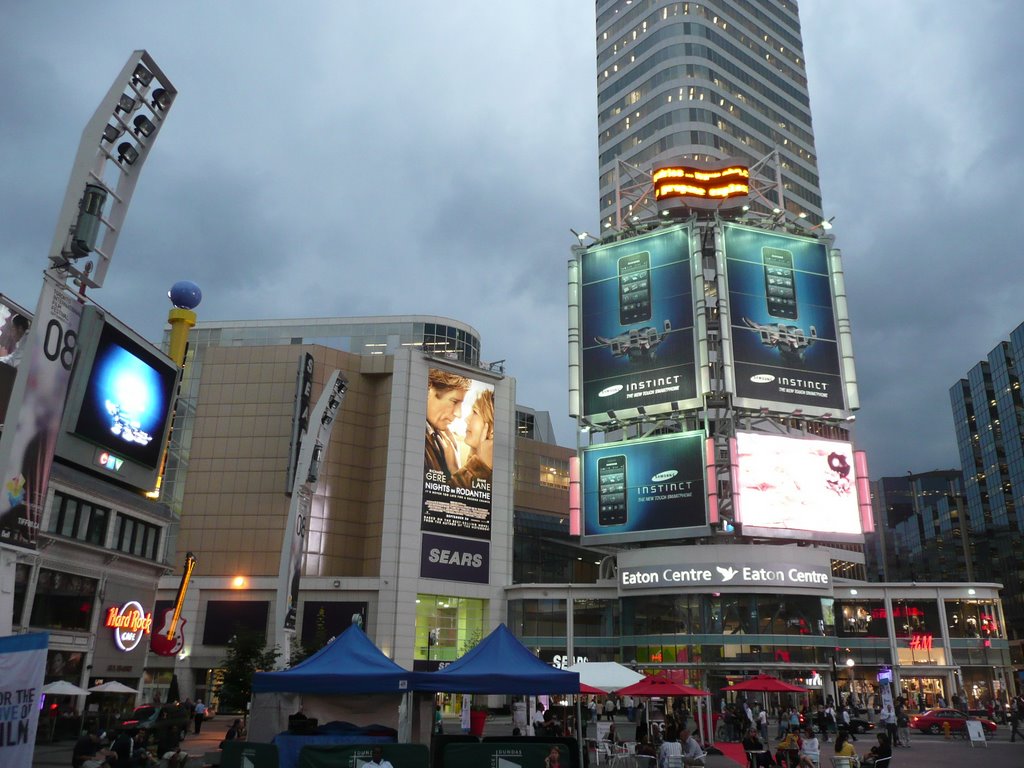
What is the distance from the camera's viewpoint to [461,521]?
6600 centimetres

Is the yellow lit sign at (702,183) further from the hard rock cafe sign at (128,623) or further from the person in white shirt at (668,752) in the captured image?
the person in white shirt at (668,752)

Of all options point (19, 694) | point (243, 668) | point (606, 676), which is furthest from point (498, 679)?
point (243, 668)

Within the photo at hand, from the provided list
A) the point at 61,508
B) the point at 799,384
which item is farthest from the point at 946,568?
the point at 61,508

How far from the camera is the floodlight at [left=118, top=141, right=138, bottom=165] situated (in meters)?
16.9

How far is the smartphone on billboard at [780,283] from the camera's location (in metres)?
62.0

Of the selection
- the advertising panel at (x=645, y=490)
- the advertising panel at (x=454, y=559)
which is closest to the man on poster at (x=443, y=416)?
the advertising panel at (x=454, y=559)

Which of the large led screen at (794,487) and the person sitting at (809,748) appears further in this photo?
the large led screen at (794,487)

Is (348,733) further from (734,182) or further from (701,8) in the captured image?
(701,8)

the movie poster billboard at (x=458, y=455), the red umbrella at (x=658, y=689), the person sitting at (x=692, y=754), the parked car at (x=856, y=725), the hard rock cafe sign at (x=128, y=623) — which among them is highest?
the movie poster billboard at (x=458, y=455)

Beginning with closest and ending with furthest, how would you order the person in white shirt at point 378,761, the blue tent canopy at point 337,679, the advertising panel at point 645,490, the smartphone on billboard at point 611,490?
the person in white shirt at point 378,761 → the blue tent canopy at point 337,679 → the advertising panel at point 645,490 → the smartphone on billboard at point 611,490

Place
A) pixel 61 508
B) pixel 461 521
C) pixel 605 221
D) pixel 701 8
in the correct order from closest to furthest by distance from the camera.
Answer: pixel 61 508
pixel 461 521
pixel 605 221
pixel 701 8

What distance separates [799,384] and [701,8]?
65.3m

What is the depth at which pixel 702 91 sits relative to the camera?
101m

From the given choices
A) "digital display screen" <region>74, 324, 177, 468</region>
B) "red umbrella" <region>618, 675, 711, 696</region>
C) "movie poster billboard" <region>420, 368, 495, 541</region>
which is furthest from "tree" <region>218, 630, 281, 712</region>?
"movie poster billboard" <region>420, 368, 495, 541</region>
